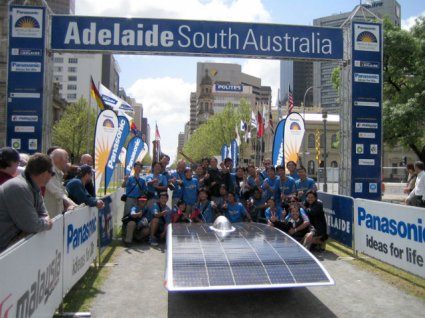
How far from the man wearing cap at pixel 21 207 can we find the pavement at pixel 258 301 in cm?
197

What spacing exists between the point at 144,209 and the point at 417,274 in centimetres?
633

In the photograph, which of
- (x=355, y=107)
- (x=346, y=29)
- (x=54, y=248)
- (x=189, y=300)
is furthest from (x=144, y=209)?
(x=346, y=29)

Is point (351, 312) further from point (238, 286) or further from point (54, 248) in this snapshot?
point (54, 248)

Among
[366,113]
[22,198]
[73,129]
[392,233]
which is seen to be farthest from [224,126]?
[22,198]

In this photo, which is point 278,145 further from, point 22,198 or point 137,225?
point 22,198

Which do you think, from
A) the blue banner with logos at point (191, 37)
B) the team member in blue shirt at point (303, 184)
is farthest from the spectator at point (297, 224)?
the blue banner with logos at point (191, 37)

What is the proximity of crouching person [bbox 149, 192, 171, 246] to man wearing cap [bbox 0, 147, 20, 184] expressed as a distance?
5.41m

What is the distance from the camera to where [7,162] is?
548 centimetres

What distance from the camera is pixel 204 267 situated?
601 centimetres

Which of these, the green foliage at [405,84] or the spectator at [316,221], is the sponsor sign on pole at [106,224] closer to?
the spectator at [316,221]

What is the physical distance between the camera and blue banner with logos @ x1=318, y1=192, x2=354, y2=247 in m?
10.1

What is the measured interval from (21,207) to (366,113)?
10.9m

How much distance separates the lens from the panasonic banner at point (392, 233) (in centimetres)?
726

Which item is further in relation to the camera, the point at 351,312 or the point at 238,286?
the point at 351,312
